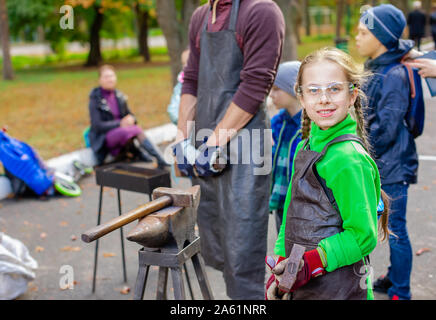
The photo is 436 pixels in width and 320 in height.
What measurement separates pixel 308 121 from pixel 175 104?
287 cm

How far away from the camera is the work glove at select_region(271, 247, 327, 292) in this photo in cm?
174

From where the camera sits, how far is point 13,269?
3479mm

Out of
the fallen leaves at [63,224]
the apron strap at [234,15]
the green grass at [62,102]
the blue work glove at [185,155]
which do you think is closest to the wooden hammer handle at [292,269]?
the blue work glove at [185,155]

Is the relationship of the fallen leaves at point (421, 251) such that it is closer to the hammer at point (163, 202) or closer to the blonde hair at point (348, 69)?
the blonde hair at point (348, 69)

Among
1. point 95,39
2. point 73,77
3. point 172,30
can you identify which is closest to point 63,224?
point 172,30

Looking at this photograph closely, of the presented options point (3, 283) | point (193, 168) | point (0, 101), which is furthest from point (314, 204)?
point (0, 101)

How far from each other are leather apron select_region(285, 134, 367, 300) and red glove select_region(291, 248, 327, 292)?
8cm

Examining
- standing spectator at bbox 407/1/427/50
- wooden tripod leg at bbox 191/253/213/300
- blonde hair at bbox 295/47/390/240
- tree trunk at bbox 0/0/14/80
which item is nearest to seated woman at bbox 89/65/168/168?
wooden tripod leg at bbox 191/253/213/300

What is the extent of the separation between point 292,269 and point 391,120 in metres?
1.65

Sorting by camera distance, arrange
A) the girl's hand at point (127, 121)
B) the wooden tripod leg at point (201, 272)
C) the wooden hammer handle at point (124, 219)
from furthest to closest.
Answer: the girl's hand at point (127, 121) < the wooden tripod leg at point (201, 272) < the wooden hammer handle at point (124, 219)

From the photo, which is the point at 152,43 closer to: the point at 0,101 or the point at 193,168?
the point at 0,101

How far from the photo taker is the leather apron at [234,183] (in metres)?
2.79

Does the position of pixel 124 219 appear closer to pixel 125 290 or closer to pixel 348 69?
pixel 348 69

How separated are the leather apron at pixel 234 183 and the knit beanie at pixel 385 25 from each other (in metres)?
0.85
